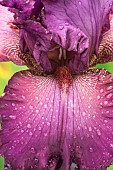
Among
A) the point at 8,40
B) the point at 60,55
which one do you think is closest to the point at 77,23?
the point at 60,55

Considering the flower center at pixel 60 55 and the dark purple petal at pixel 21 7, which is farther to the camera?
the flower center at pixel 60 55

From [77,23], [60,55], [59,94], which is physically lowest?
[59,94]

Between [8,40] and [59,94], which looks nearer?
[59,94]

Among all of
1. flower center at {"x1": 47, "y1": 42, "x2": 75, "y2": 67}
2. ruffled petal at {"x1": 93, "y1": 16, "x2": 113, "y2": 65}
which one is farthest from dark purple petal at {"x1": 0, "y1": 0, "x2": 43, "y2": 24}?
ruffled petal at {"x1": 93, "y1": 16, "x2": 113, "y2": 65}

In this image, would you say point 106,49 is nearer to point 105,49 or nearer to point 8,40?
point 105,49

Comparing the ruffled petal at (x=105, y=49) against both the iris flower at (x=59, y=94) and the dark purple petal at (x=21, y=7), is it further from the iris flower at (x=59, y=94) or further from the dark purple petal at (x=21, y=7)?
the dark purple petal at (x=21, y=7)

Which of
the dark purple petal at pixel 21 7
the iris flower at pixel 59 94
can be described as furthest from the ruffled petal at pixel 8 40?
the dark purple petal at pixel 21 7

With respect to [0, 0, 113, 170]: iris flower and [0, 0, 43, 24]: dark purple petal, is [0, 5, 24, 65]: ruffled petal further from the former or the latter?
[0, 0, 43, 24]: dark purple petal
